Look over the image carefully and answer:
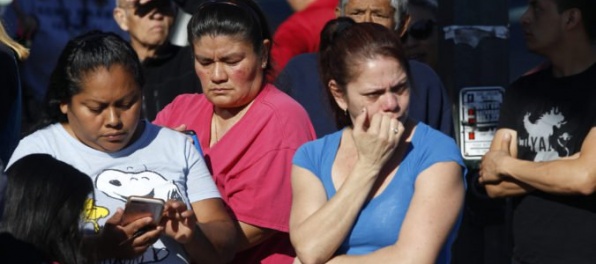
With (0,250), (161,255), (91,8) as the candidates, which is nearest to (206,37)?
(161,255)

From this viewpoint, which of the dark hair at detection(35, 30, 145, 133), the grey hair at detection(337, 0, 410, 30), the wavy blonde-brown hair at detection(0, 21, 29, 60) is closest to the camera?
the dark hair at detection(35, 30, 145, 133)

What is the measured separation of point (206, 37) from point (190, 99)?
392 mm

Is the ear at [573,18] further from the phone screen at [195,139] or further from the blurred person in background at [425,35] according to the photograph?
the phone screen at [195,139]

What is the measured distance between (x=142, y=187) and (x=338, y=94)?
2.43ft

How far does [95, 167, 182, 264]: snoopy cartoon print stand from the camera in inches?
164

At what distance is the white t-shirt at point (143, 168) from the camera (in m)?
4.17

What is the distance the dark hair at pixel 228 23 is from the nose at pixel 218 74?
12cm

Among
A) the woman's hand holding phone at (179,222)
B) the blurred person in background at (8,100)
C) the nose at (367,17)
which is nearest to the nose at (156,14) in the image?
the nose at (367,17)

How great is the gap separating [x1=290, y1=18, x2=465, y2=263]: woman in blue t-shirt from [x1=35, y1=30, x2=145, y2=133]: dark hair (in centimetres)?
68

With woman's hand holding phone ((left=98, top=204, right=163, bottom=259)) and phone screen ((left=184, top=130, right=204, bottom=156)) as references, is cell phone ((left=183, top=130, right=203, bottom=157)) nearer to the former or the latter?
phone screen ((left=184, top=130, right=204, bottom=156))

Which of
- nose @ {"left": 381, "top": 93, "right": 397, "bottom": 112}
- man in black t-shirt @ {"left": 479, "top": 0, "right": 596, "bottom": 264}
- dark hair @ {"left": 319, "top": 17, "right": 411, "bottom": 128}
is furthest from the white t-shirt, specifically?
man in black t-shirt @ {"left": 479, "top": 0, "right": 596, "bottom": 264}

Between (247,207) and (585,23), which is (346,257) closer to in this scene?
(247,207)

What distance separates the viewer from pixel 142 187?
13.7 ft

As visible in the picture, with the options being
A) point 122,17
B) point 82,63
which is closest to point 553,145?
point 82,63
